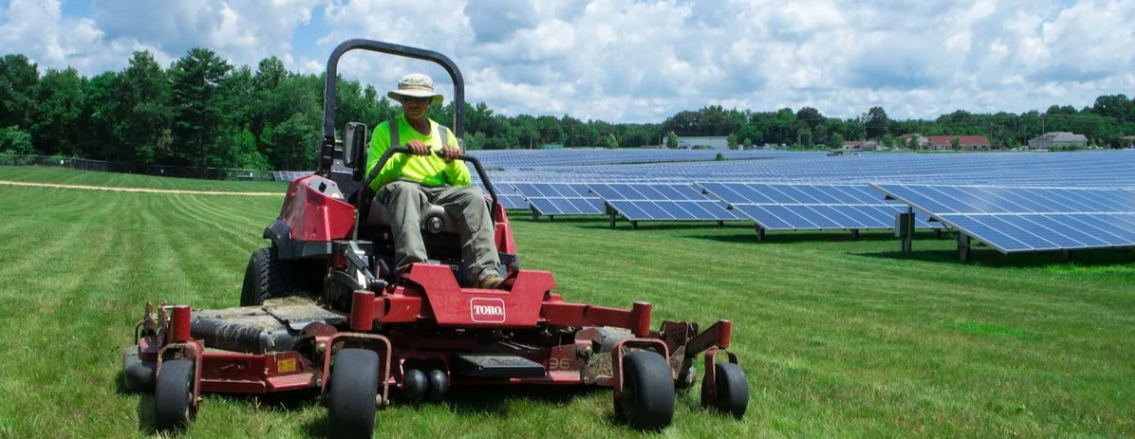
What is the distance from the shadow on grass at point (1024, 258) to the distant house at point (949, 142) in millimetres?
122753

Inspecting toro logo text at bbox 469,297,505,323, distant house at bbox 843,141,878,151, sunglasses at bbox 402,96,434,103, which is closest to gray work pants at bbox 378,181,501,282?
toro logo text at bbox 469,297,505,323

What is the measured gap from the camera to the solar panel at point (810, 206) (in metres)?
31.9

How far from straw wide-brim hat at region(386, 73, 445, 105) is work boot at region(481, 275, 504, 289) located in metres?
1.52

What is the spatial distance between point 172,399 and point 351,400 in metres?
0.90

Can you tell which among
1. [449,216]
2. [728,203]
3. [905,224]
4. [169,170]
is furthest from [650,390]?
[169,170]

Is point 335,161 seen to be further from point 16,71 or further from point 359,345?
point 16,71

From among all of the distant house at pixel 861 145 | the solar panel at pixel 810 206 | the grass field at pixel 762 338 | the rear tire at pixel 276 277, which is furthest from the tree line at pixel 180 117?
the rear tire at pixel 276 277

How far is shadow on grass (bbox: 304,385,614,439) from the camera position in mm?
6297

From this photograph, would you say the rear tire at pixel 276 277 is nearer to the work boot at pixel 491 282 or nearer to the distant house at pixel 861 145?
the work boot at pixel 491 282

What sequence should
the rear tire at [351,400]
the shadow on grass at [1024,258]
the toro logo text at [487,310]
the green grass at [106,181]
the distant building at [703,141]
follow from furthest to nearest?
the distant building at [703,141] < the green grass at [106,181] < the shadow on grass at [1024,258] < the toro logo text at [487,310] < the rear tire at [351,400]

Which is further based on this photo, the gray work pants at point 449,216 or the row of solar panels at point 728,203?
the row of solar panels at point 728,203

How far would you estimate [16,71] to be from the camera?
112562 millimetres

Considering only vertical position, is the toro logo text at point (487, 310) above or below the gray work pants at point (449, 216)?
below

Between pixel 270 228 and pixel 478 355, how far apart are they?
3127 millimetres
